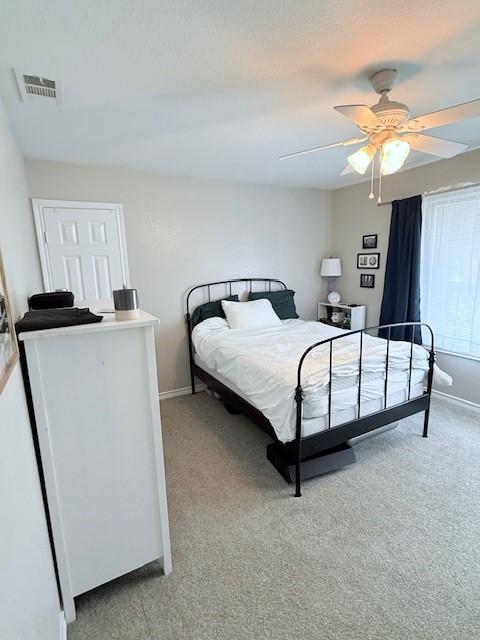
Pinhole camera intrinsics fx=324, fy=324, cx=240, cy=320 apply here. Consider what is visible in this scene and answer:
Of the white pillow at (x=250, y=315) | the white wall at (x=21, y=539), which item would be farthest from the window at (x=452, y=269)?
the white wall at (x=21, y=539)

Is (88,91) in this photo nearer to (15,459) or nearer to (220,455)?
(15,459)

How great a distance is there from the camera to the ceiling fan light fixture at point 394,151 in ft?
5.92

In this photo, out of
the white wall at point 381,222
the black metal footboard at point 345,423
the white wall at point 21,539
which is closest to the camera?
the white wall at point 21,539

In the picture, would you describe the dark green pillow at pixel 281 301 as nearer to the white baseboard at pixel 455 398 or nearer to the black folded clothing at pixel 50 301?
the white baseboard at pixel 455 398

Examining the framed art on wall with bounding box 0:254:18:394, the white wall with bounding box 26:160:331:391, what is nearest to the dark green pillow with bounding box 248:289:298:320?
the white wall with bounding box 26:160:331:391

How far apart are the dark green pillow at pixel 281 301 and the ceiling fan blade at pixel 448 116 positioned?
2.48 m

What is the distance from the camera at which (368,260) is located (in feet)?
13.8

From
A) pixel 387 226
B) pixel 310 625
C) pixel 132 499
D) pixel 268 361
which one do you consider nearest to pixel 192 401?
pixel 268 361

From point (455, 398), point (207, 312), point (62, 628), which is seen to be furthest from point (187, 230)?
point (455, 398)

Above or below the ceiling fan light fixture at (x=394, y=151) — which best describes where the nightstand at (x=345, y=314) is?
below

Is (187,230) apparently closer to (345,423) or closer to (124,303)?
(124,303)

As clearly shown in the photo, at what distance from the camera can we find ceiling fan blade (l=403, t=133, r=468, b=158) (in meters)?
1.94

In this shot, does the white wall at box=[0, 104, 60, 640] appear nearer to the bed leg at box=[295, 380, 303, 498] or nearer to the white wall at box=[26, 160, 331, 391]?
the bed leg at box=[295, 380, 303, 498]

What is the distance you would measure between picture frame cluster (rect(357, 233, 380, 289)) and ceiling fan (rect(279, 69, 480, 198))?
6.74ft
